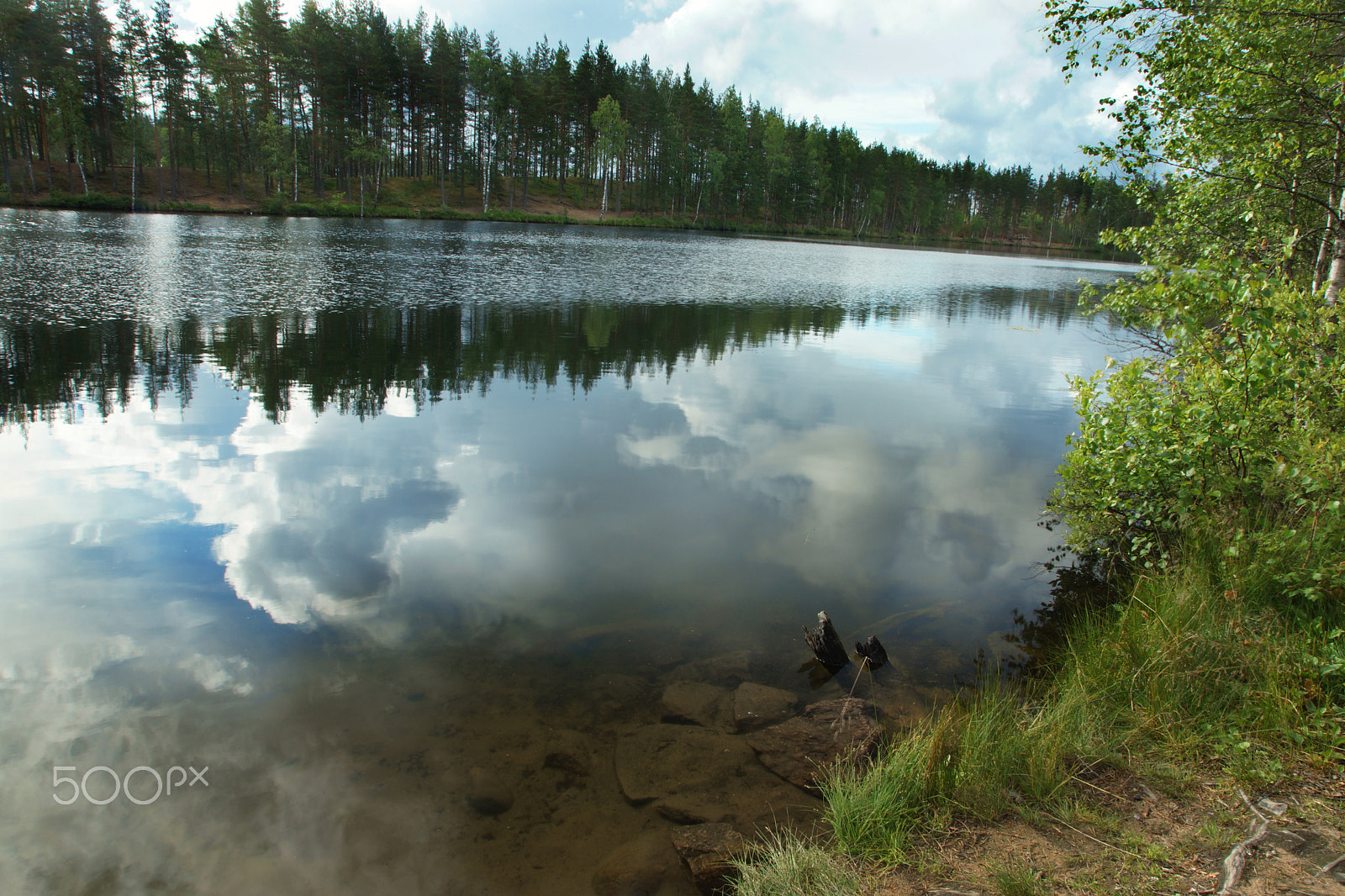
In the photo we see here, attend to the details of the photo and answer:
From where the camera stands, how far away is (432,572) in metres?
7.85

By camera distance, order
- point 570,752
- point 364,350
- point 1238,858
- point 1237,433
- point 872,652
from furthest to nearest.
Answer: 1. point 364,350
2. point 872,652
3. point 1237,433
4. point 570,752
5. point 1238,858

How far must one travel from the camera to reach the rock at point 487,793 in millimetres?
4891

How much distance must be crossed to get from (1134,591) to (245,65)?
91739 mm

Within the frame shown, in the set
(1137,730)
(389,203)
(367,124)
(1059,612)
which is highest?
(367,124)

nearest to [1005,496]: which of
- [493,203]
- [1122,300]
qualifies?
[1122,300]

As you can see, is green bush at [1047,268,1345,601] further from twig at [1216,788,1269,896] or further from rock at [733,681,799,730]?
rock at [733,681,799,730]

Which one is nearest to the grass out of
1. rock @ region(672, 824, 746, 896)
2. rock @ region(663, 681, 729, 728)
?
rock @ region(672, 824, 746, 896)

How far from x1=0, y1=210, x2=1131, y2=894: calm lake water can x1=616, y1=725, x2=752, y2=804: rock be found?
0.27ft

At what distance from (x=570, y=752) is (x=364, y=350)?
1527 centimetres

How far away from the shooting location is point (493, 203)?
85500mm

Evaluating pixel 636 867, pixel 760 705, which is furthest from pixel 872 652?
pixel 636 867

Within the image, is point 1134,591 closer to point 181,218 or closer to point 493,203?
point 181,218

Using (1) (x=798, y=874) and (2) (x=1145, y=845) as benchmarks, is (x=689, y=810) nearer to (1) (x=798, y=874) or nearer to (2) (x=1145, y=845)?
(1) (x=798, y=874)

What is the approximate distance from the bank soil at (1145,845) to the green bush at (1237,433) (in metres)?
1.71
